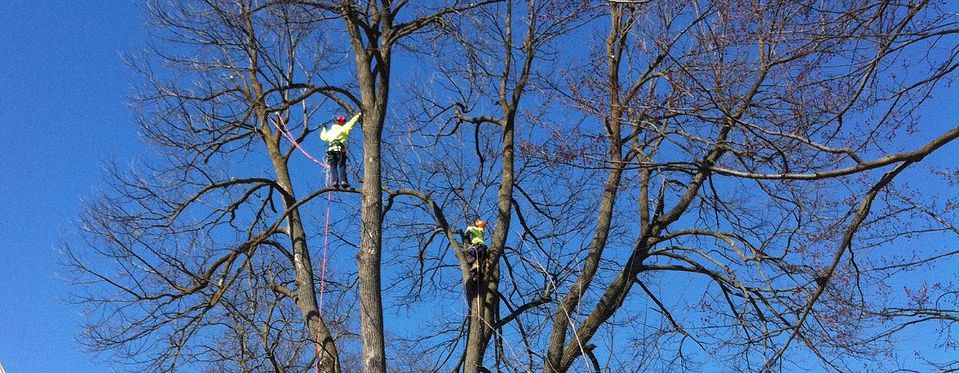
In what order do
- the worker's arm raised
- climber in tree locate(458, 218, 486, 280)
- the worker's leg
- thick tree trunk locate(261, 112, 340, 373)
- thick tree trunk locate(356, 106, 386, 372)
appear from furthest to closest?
the worker's leg, the worker's arm raised, thick tree trunk locate(261, 112, 340, 373), climber in tree locate(458, 218, 486, 280), thick tree trunk locate(356, 106, 386, 372)

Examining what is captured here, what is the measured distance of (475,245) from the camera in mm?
8773

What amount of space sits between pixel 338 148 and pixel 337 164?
6.0 inches

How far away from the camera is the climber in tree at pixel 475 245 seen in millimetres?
8633

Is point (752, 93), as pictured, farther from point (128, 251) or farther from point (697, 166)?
point (128, 251)

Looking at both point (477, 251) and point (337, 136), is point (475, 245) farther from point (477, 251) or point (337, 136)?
point (337, 136)

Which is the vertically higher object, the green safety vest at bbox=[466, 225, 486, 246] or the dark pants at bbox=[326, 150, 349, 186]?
the dark pants at bbox=[326, 150, 349, 186]

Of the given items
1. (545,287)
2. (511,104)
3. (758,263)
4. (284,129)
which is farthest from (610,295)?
(284,129)

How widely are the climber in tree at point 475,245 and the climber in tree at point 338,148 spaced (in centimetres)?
124

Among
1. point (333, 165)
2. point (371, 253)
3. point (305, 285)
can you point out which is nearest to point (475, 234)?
point (371, 253)

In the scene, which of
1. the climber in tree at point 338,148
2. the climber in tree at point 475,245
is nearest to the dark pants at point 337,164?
the climber in tree at point 338,148

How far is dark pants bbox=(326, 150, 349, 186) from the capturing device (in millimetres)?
9188

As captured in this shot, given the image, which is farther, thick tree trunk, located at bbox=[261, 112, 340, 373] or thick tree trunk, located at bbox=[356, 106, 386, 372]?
thick tree trunk, located at bbox=[261, 112, 340, 373]

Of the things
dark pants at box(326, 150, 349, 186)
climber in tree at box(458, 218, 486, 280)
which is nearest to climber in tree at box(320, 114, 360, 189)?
dark pants at box(326, 150, 349, 186)

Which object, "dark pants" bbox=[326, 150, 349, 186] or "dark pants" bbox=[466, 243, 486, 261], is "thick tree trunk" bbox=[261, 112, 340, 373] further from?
"dark pants" bbox=[466, 243, 486, 261]
